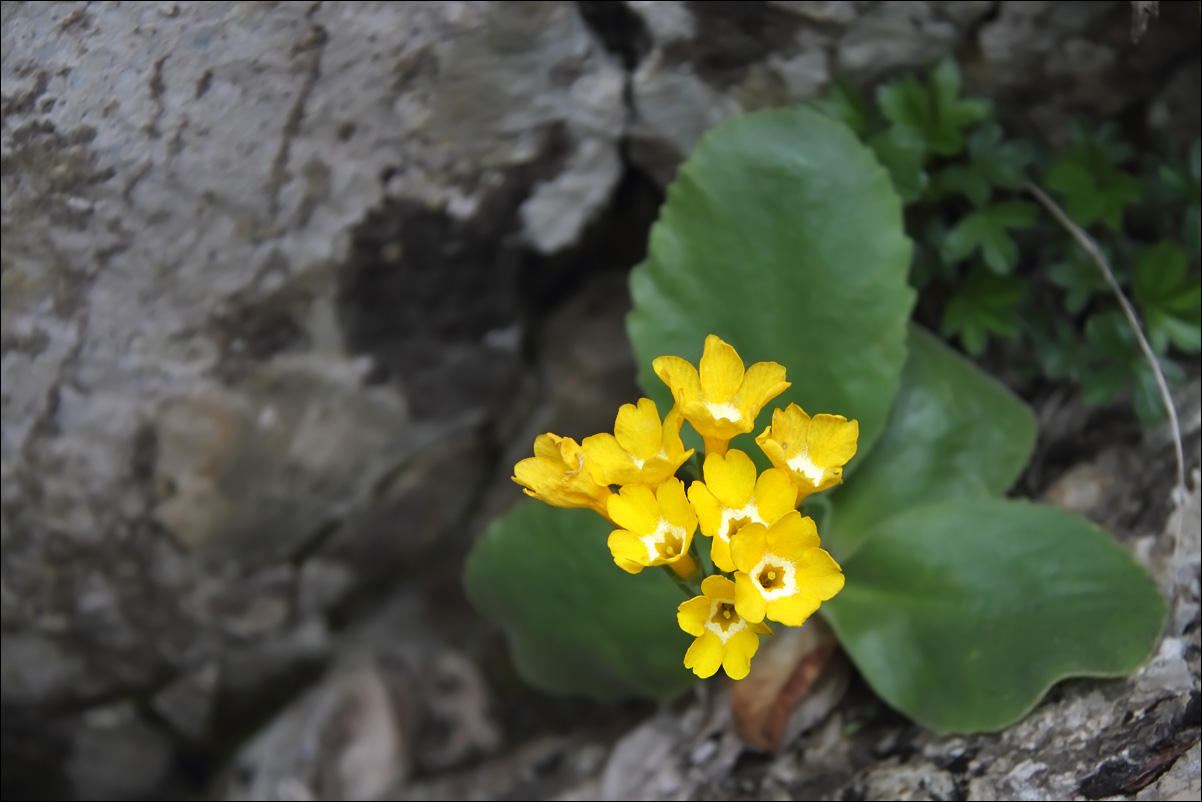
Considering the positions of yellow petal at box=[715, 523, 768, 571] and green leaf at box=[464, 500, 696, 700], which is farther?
green leaf at box=[464, 500, 696, 700]

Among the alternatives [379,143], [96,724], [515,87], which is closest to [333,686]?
[96,724]

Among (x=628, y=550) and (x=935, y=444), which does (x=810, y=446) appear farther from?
(x=935, y=444)

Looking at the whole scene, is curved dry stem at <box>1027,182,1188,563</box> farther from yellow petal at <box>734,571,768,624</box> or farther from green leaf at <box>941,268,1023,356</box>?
yellow petal at <box>734,571,768,624</box>

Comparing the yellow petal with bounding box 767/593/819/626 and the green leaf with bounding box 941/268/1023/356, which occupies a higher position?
the yellow petal with bounding box 767/593/819/626

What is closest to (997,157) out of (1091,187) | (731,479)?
(1091,187)

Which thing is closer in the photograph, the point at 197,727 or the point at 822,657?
the point at 822,657

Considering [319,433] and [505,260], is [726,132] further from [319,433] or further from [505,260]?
[319,433]

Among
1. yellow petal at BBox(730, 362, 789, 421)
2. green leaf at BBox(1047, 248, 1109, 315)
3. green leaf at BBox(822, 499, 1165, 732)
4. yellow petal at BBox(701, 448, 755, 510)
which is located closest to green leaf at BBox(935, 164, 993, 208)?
green leaf at BBox(1047, 248, 1109, 315)
